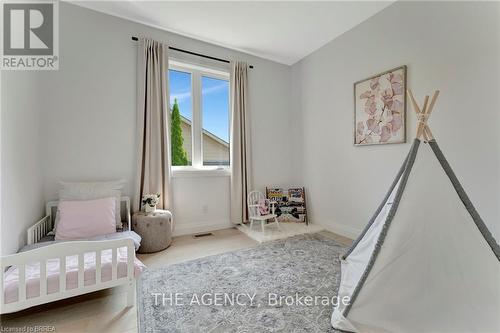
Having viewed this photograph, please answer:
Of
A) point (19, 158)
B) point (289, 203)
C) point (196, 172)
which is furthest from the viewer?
point (289, 203)

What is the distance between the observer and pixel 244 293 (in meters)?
1.78

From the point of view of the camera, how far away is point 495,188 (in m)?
1.90

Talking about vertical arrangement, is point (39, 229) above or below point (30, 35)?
below

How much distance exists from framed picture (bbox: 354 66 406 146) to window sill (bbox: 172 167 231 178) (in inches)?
78.5

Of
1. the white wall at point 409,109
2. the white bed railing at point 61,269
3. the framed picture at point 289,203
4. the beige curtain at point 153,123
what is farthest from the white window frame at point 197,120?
the white bed railing at point 61,269

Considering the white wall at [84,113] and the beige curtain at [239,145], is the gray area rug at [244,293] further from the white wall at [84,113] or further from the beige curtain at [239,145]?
the white wall at [84,113]

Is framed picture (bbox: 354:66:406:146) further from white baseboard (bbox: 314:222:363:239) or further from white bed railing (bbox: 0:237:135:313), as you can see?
white bed railing (bbox: 0:237:135:313)

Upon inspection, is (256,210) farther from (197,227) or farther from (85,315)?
(85,315)

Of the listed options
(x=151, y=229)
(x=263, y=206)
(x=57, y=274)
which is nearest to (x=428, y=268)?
(x=263, y=206)

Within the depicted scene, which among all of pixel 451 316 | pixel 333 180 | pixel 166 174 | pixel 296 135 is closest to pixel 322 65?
pixel 296 135

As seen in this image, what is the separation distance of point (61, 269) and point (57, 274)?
55 mm

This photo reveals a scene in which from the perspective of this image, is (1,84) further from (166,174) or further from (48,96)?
(166,174)

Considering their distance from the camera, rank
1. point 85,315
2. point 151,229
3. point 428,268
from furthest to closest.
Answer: point 151,229, point 85,315, point 428,268

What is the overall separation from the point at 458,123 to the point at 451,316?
1696mm
